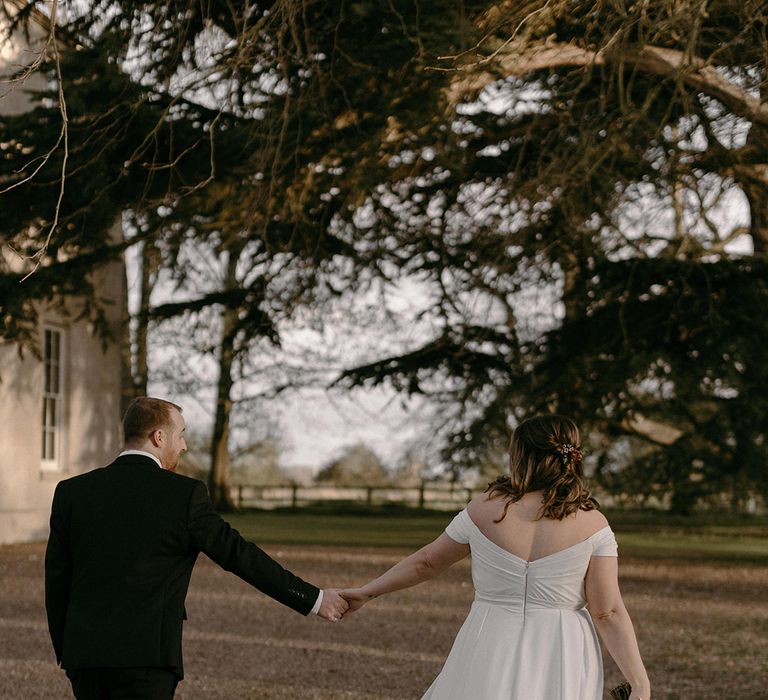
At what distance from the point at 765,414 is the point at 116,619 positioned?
12303 mm

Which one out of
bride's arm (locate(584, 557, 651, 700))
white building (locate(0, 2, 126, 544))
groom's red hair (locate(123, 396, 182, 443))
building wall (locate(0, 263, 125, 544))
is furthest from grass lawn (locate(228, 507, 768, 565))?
groom's red hair (locate(123, 396, 182, 443))

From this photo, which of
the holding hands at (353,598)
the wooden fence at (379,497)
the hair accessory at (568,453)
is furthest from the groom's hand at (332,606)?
the wooden fence at (379,497)

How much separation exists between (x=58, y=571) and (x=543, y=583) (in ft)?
5.48

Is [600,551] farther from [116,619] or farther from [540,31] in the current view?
[540,31]

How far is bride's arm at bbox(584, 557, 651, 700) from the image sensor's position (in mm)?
3783

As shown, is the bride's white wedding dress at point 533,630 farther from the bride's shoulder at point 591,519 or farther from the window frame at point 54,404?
the window frame at point 54,404

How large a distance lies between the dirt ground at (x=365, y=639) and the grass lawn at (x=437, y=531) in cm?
546

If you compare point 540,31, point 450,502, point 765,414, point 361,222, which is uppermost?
point 540,31

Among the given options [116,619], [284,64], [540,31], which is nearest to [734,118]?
[540,31]

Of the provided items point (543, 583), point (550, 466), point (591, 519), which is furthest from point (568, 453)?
point (543, 583)

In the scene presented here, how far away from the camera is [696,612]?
40.2 feet

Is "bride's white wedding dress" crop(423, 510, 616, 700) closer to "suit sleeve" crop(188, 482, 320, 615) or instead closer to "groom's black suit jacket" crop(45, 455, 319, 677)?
"suit sleeve" crop(188, 482, 320, 615)

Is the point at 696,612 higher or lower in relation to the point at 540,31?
lower

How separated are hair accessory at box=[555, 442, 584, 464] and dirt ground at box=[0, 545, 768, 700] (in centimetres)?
420
